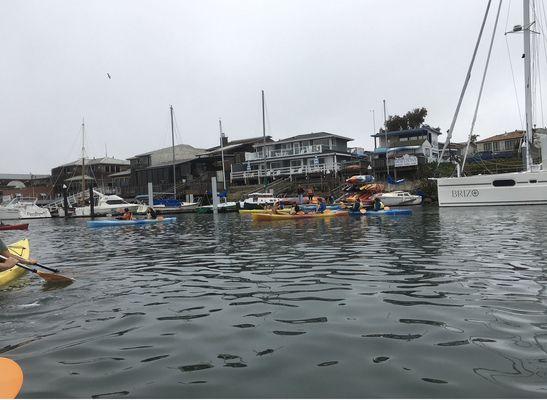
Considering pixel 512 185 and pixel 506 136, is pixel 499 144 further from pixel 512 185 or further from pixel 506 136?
pixel 512 185

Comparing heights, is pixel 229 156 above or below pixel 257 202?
above

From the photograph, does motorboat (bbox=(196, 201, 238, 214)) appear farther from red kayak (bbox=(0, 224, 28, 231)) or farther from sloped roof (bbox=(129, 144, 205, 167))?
sloped roof (bbox=(129, 144, 205, 167))

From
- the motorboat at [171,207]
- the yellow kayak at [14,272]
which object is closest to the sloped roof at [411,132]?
the motorboat at [171,207]

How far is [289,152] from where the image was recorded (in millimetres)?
63344

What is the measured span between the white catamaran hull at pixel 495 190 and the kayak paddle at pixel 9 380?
117 feet

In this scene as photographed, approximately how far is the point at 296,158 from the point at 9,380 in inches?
2333

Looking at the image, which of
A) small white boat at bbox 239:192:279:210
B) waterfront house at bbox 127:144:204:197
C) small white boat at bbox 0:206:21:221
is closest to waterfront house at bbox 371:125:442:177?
small white boat at bbox 239:192:279:210

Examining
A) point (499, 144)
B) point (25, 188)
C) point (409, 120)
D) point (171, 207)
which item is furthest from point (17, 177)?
point (499, 144)

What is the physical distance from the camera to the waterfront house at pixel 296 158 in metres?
59.8

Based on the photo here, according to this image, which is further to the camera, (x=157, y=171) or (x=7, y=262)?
(x=157, y=171)

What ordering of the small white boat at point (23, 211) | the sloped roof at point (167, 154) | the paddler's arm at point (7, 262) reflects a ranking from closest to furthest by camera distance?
the paddler's arm at point (7, 262)
the small white boat at point (23, 211)
the sloped roof at point (167, 154)

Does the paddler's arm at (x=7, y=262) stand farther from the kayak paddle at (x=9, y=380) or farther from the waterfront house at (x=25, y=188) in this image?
the waterfront house at (x=25, y=188)

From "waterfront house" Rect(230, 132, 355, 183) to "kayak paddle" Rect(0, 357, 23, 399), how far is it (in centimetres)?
5405

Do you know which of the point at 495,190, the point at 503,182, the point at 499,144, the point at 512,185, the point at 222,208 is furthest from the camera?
the point at 499,144
